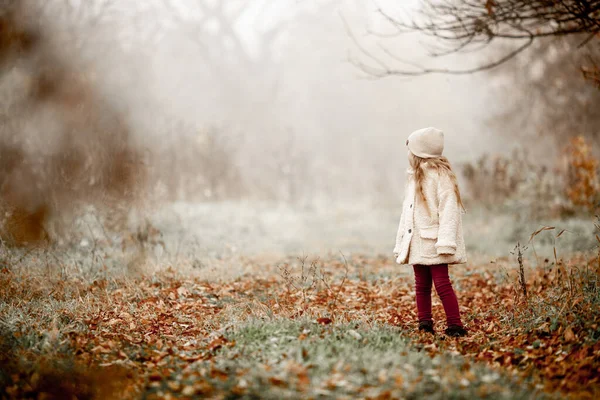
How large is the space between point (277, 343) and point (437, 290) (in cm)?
154

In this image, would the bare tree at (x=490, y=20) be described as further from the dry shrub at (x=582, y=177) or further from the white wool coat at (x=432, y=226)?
the dry shrub at (x=582, y=177)

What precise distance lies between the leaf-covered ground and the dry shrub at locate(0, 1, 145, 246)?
7.16 ft

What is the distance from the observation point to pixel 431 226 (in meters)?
4.54

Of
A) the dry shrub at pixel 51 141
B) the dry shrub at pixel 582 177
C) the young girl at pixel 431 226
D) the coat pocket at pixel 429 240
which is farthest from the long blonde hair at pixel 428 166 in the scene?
the dry shrub at pixel 582 177

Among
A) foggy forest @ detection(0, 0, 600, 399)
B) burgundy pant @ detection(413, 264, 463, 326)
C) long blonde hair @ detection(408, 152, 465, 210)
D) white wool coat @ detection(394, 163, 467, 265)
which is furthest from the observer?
long blonde hair @ detection(408, 152, 465, 210)

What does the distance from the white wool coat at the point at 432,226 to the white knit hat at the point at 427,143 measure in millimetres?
119

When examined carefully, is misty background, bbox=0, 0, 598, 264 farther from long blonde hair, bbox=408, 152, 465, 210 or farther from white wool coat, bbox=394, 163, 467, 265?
white wool coat, bbox=394, 163, 467, 265

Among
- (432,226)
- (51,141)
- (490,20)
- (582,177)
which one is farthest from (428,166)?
(582,177)

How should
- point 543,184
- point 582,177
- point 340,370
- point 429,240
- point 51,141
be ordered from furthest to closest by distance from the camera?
point 543,184
point 582,177
point 51,141
point 429,240
point 340,370

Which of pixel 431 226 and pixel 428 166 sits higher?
pixel 428 166

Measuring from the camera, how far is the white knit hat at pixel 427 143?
4.66m

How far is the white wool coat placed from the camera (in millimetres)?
4402

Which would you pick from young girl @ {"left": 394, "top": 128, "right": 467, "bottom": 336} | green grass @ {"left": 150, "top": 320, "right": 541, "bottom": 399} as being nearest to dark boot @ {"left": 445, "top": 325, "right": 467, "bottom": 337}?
young girl @ {"left": 394, "top": 128, "right": 467, "bottom": 336}

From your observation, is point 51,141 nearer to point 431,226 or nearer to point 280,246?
point 280,246
